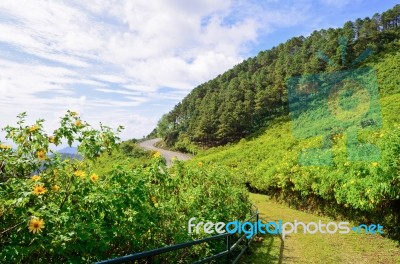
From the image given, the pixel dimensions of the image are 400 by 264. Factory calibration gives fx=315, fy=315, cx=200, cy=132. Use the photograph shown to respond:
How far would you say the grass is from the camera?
8.31m

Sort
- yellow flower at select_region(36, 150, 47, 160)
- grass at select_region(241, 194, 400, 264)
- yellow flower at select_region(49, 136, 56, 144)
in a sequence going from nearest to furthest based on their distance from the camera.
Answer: yellow flower at select_region(36, 150, 47, 160), yellow flower at select_region(49, 136, 56, 144), grass at select_region(241, 194, 400, 264)

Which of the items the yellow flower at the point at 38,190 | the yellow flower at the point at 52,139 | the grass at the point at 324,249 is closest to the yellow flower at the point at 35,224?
the yellow flower at the point at 38,190

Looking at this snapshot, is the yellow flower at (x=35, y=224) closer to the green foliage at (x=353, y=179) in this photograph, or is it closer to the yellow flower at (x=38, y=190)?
the yellow flower at (x=38, y=190)

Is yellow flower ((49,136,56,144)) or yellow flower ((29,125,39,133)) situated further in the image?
yellow flower ((49,136,56,144))

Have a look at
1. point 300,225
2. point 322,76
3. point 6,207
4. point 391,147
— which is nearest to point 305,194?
point 300,225

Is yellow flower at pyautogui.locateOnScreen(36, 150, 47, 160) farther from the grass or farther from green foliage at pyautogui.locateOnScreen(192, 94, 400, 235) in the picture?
green foliage at pyautogui.locateOnScreen(192, 94, 400, 235)

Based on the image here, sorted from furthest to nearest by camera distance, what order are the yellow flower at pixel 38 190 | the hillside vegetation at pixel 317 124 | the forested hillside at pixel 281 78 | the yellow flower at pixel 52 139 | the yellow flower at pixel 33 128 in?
the forested hillside at pixel 281 78 < the hillside vegetation at pixel 317 124 < the yellow flower at pixel 52 139 < the yellow flower at pixel 33 128 < the yellow flower at pixel 38 190

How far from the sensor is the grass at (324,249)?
8312mm

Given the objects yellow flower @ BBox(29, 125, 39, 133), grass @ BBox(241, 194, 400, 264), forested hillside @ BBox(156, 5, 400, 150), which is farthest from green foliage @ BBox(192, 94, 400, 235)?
forested hillside @ BBox(156, 5, 400, 150)

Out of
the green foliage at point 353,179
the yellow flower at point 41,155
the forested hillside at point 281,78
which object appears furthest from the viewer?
the forested hillside at point 281,78

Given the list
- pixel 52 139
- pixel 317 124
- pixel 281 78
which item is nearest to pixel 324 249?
pixel 52 139

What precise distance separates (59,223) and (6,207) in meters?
0.56

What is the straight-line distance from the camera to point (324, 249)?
9.20 meters

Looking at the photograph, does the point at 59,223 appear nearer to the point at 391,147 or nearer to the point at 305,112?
the point at 391,147
